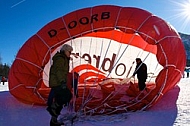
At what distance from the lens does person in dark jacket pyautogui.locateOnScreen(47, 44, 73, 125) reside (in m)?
3.39

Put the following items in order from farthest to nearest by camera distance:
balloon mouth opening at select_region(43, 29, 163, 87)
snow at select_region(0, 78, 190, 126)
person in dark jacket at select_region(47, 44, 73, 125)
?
1. balloon mouth opening at select_region(43, 29, 163, 87)
2. snow at select_region(0, 78, 190, 126)
3. person in dark jacket at select_region(47, 44, 73, 125)

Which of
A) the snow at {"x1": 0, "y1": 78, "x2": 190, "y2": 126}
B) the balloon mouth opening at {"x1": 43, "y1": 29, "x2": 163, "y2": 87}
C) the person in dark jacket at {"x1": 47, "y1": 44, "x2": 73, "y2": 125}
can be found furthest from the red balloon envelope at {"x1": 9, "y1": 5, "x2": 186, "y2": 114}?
the balloon mouth opening at {"x1": 43, "y1": 29, "x2": 163, "y2": 87}

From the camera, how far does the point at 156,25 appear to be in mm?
4934

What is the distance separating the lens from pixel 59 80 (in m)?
3.41

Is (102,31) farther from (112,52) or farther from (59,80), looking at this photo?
(112,52)

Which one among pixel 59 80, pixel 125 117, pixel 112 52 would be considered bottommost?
pixel 125 117

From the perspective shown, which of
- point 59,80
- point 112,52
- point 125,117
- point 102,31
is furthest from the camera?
point 112,52

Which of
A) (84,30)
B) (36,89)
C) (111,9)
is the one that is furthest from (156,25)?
(36,89)

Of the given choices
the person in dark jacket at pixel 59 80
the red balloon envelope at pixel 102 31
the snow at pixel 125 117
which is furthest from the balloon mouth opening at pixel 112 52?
the person in dark jacket at pixel 59 80

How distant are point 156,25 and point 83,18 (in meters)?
1.45

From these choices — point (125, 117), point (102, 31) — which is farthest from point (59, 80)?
point (102, 31)

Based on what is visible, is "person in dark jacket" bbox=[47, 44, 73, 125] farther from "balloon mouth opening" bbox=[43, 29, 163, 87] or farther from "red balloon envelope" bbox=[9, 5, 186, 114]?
"balloon mouth opening" bbox=[43, 29, 163, 87]

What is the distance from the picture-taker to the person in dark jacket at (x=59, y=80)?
11.1ft

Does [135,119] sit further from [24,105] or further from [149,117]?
[24,105]
